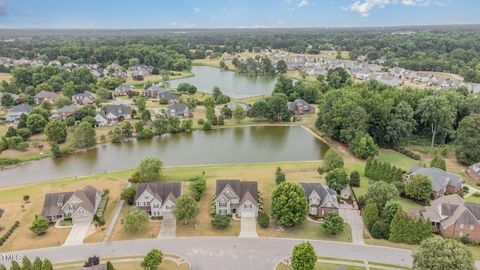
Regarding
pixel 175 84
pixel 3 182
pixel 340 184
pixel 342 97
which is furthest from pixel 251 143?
pixel 175 84

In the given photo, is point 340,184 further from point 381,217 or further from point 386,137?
point 386,137

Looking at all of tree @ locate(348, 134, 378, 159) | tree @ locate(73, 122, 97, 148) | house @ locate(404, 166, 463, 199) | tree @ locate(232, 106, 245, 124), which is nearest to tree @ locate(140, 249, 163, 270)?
house @ locate(404, 166, 463, 199)

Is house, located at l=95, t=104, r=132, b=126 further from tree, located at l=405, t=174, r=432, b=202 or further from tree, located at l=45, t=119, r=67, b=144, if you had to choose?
tree, located at l=405, t=174, r=432, b=202

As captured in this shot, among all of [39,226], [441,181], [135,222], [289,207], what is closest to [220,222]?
[289,207]

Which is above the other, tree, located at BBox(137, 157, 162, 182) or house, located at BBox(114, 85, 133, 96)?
house, located at BBox(114, 85, 133, 96)

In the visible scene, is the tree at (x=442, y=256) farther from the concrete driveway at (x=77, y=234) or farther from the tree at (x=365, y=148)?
the concrete driveway at (x=77, y=234)

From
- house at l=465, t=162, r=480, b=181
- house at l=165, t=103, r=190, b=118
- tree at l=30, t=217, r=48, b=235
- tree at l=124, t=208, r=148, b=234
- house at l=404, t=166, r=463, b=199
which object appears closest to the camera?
tree at l=124, t=208, r=148, b=234

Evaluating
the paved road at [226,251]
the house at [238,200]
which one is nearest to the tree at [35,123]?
the paved road at [226,251]

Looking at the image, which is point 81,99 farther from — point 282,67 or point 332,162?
point 282,67
